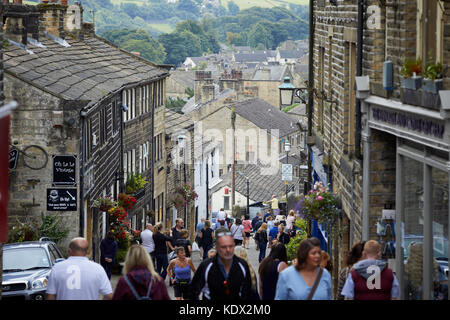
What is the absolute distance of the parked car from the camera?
52.2 feet

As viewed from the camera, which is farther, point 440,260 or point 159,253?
point 159,253

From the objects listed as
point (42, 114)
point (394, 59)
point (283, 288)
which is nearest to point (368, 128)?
point (394, 59)

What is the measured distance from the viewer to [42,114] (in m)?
22.1

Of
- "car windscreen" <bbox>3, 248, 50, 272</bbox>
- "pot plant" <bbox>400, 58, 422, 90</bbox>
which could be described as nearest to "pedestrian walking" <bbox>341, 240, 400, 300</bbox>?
"pot plant" <bbox>400, 58, 422, 90</bbox>

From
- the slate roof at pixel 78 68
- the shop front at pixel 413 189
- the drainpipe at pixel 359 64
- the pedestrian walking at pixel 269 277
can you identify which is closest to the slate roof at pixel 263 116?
the slate roof at pixel 78 68

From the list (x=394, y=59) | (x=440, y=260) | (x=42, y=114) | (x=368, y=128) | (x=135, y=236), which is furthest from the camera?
(x=135, y=236)

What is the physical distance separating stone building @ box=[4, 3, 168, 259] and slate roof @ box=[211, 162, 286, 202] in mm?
30682

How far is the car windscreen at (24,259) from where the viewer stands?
17.0 meters

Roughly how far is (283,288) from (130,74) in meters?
26.2

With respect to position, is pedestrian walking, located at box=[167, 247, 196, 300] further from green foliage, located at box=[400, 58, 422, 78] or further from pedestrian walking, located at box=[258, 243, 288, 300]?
green foliage, located at box=[400, 58, 422, 78]

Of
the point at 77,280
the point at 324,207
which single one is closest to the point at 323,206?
the point at 324,207

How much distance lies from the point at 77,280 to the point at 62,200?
13817mm
